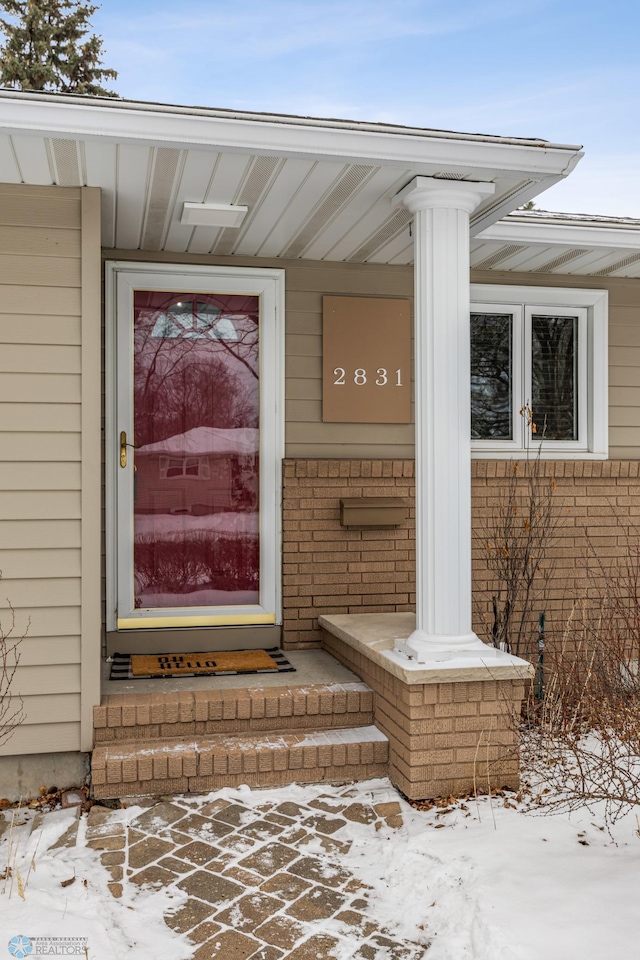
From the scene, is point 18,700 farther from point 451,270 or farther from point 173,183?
point 451,270

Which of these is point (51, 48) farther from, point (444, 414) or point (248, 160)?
point (444, 414)

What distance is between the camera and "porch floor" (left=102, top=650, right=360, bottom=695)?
13.6 feet

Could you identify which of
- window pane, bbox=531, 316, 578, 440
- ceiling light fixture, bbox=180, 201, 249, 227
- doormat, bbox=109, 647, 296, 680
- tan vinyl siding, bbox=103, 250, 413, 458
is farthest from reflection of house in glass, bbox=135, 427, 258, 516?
window pane, bbox=531, 316, 578, 440

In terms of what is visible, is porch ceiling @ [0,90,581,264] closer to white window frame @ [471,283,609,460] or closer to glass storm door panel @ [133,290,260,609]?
glass storm door panel @ [133,290,260,609]

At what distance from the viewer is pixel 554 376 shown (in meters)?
5.72

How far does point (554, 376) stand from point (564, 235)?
3.72ft

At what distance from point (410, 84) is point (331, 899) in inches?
808

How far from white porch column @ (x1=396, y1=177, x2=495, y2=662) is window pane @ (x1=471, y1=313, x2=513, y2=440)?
1.82m

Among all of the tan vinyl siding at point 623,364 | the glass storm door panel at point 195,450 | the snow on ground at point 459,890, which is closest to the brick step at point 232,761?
the snow on ground at point 459,890

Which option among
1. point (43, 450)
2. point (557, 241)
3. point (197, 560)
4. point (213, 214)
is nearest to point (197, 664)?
point (197, 560)

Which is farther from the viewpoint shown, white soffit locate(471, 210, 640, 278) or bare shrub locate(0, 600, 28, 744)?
white soffit locate(471, 210, 640, 278)

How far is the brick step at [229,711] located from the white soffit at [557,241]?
258 centimetres

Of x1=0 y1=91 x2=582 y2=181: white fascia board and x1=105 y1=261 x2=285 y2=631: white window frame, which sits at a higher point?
x1=0 y1=91 x2=582 y2=181: white fascia board

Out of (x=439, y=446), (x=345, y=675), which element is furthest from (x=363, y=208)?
(x=345, y=675)
